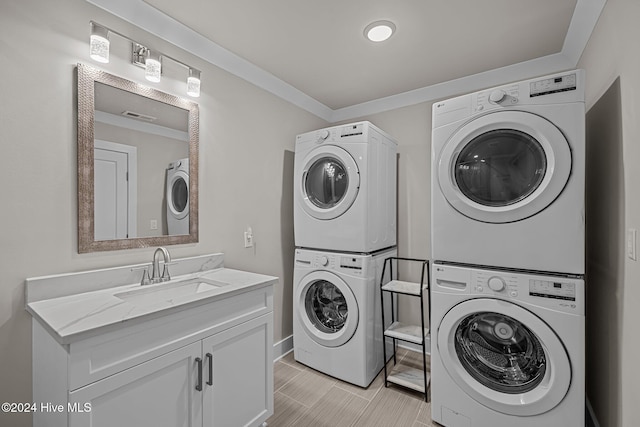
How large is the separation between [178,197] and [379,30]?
1619 mm

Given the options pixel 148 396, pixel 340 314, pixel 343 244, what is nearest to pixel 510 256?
pixel 343 244

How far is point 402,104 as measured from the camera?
280 cm

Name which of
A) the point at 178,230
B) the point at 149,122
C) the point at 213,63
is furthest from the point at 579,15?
the point at 178,230

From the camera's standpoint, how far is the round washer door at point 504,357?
4.65 ft

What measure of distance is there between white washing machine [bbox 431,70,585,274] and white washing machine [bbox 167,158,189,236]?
5.05 ft

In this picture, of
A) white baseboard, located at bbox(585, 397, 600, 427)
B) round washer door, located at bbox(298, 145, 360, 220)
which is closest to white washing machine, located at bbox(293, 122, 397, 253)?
round washer door, located at bbox(298, 145, 360, 220)

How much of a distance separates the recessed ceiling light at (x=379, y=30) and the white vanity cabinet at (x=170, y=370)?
5.46 feet

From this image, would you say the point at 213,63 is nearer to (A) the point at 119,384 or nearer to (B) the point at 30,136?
(B) the point at 30,136

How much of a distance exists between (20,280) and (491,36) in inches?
112

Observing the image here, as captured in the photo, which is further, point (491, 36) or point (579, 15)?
point (491, 36)

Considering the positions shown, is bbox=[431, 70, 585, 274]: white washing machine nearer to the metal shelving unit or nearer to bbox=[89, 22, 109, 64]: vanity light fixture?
the metal shelving unit

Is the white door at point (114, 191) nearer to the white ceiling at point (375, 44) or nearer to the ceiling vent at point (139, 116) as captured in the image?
the ceiling vent at point (139, 116)

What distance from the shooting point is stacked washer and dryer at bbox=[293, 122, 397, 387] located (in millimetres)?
2133

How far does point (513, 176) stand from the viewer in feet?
5.15
